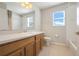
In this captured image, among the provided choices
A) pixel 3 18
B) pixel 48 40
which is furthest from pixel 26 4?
pixel 48 40

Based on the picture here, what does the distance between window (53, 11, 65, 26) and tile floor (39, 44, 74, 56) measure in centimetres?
34

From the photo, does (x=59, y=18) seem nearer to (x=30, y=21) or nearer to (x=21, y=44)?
(x=30, y=21)

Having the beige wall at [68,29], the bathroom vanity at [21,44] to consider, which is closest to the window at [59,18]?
the beige wall at [68,29]

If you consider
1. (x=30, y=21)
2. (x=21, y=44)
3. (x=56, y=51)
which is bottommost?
(x=56, y=51)

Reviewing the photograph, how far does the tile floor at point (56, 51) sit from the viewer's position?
4.57 ft

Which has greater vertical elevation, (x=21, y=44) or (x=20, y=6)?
(x=20, y=6)

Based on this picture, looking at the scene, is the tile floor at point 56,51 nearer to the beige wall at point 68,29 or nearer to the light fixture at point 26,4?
the beige wall at point 68,29

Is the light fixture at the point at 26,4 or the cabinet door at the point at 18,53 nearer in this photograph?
the cabinet door at the point at 18,53

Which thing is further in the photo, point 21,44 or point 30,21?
point 30,21

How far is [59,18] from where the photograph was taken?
1.46 metres

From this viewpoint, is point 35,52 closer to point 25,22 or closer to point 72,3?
point 25,22

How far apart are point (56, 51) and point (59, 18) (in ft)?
1.62

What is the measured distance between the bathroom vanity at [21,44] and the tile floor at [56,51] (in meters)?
0.13

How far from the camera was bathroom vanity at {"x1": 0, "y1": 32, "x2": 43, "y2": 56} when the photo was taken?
39.8 inches
